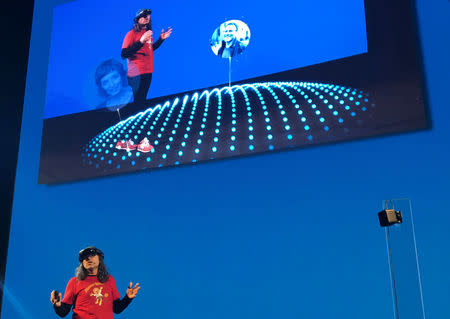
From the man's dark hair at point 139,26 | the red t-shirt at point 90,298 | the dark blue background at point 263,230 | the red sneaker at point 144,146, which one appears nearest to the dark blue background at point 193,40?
the man's dark hair at point 139,26

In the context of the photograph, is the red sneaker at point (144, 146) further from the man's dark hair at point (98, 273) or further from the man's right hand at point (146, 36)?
the man's dark hair at point (98, 273)

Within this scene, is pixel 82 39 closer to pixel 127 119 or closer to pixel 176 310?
pixel 127 119

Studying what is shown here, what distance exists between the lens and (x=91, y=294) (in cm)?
248

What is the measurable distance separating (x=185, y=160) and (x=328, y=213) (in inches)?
37.0

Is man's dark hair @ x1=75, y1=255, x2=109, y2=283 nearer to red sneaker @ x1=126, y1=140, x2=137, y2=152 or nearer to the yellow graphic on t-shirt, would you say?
the yellow graphic on t-shirt

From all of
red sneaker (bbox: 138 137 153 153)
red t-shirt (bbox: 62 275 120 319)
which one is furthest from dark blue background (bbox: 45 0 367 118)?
red t-shirt (bbox: 62 275 120 319)

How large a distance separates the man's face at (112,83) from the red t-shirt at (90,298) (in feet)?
4.67

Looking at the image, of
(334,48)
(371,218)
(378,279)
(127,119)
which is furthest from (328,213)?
(127,119)

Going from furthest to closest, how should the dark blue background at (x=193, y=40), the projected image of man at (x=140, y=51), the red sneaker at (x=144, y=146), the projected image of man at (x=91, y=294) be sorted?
1. the projected image of man at (x=140, y=51)
2. the red sneaker at (x=144, y=146)
3. the dark blue background at (x=193, y=40)
4. the projected image of man at (x=91, y=294)

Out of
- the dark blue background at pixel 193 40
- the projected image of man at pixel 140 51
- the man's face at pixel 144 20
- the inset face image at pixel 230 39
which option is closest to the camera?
the dark blue background at pixel 193 40

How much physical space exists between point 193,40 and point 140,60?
1.39ft

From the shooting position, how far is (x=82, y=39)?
12.2 feet

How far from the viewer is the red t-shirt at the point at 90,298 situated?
8.05ft

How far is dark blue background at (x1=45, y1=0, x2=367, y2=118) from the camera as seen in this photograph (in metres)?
2.82
